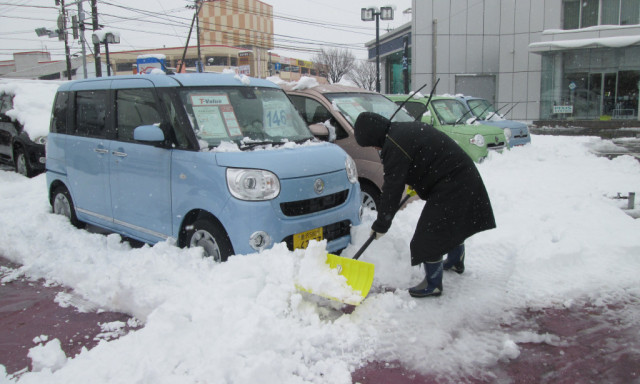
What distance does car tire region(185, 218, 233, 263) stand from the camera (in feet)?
13.2

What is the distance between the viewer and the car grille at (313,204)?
4090mm

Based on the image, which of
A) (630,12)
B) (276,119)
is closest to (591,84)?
(630,12)

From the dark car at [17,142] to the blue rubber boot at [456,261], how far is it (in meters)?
8.84

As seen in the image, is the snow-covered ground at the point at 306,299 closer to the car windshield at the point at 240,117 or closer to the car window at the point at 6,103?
the car windshield at the point at 240,117

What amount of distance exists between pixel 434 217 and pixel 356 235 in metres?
1.05

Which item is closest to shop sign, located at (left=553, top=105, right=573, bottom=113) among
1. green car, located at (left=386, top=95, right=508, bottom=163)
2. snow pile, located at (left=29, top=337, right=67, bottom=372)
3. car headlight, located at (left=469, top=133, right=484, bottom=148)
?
green car, located at (left=386, top=95, right=508, bottom=163)

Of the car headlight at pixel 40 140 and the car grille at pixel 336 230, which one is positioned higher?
the car headlight at pixel 40 140

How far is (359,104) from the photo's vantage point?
22.9ft

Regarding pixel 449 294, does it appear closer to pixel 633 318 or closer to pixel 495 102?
pixel 633 318

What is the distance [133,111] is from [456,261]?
140 inches

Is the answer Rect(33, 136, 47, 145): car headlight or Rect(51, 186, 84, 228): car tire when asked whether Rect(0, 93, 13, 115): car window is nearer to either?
Rect(33, 136, 47, 145): car headlight

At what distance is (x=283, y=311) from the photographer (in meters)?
3.42

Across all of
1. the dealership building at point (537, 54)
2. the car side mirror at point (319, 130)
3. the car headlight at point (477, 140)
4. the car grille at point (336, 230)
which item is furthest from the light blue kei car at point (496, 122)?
the dealership building at point (537, 54)

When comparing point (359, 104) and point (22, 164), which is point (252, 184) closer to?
point (359, 104)
